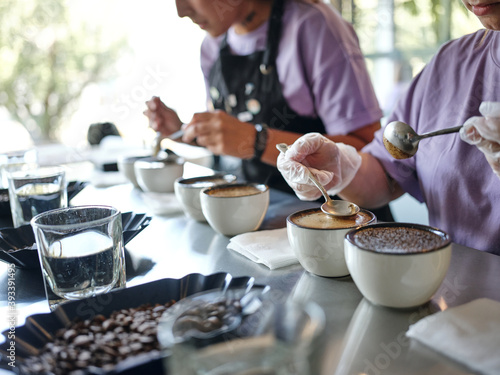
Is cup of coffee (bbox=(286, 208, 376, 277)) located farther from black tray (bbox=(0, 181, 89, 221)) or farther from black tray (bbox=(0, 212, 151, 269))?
black tray (bbox=(0, 181, 89, 221))

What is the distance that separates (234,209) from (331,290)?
0.44 metres

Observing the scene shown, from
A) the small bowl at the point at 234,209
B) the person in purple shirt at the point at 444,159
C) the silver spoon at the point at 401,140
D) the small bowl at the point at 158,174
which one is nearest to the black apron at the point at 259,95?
the small bowl at the point at 158,174

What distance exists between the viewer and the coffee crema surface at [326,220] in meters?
1.11

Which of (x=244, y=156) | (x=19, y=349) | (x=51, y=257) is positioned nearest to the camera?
(x=19, y=349)

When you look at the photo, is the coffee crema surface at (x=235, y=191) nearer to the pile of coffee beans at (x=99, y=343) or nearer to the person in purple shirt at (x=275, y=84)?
the person in purple shirt at (x=275, y=84)

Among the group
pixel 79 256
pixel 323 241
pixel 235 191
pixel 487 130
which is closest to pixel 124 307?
pixel 79 256

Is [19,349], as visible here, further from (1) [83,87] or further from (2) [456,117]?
(1) [83,87]

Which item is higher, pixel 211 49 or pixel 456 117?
pixel 211 49

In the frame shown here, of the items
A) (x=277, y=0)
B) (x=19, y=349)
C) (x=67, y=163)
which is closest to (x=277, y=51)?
(x=277, y=0)

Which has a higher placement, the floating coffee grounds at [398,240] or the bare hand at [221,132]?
the bare hand at [221,132]

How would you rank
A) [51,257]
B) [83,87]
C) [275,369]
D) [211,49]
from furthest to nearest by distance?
1. [83,87]
2. [211,49]
3. [51,257]
4. [275,369]

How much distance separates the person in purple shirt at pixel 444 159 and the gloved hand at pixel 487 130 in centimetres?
33

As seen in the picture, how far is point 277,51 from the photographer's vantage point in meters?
2.32

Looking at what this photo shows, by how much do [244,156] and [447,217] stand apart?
0.82 meters
